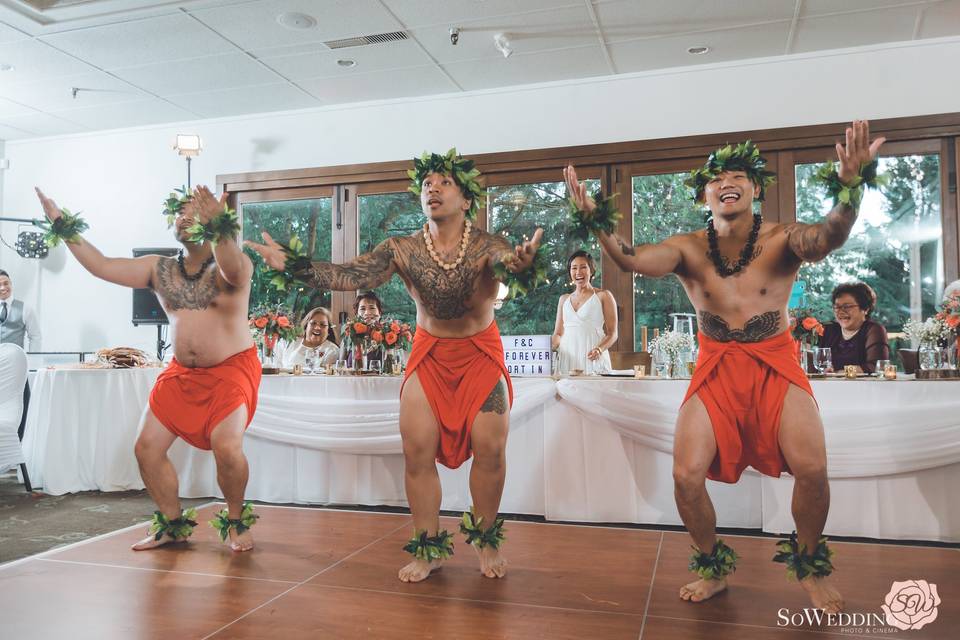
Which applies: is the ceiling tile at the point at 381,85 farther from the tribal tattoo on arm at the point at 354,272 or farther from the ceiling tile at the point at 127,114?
the tribal tattoo on arm at the point at 354,272

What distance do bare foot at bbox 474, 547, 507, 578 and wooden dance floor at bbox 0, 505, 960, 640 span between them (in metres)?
0.07

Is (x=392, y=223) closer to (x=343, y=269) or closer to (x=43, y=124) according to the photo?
(x=43, y=124)

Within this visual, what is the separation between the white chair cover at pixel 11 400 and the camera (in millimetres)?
4832

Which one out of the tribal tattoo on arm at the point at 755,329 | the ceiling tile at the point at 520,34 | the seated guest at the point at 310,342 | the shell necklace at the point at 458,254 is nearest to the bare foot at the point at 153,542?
the shell necklace at the point at 458,254

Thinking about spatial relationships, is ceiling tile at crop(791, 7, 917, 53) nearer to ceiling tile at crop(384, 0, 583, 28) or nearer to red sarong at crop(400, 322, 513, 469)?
ceiling tile at crop(384, 0, 583, 28)

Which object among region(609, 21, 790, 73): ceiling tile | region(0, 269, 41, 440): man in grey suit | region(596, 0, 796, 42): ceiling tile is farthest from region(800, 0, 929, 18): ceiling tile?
region(0, 269, 41, 440): man in grey suit

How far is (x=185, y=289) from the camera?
3531mm

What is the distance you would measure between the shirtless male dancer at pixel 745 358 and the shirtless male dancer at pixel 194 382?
1.96 meters

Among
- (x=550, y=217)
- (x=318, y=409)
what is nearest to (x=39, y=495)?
(x=318, y=409)

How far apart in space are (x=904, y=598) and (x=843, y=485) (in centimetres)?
110

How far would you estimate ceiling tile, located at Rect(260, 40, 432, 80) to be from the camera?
604cm

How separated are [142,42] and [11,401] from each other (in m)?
3.05

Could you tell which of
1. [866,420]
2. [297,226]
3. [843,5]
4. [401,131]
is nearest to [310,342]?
[297,226]

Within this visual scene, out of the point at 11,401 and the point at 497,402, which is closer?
the point at 497,402
